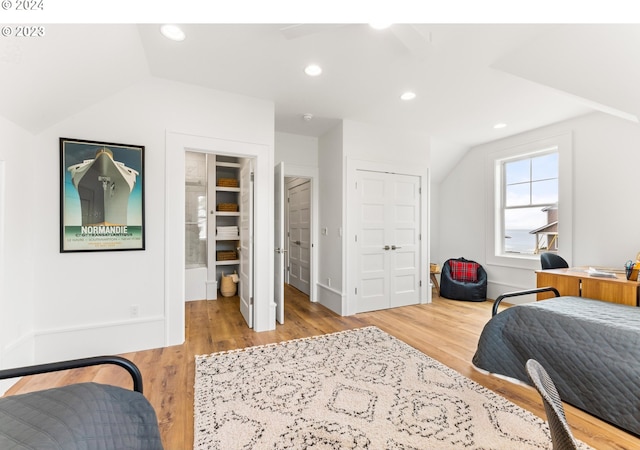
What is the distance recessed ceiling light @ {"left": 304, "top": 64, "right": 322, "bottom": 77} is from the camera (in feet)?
8.59

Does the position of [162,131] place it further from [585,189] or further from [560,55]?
[585,189]

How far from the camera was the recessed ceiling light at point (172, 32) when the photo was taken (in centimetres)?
207

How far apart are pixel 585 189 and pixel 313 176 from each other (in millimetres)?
3705

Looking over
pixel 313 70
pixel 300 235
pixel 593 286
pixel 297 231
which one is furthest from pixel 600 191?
pixel 297 231

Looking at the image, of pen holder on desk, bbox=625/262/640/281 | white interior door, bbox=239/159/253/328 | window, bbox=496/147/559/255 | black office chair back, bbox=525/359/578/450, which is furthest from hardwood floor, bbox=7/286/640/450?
black office chair back, bbox=525/359/578/450

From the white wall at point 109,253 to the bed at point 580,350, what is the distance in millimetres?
2989

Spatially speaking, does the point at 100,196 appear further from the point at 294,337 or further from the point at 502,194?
the point at 502,194

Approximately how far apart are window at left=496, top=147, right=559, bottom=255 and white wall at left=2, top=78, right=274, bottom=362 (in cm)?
449

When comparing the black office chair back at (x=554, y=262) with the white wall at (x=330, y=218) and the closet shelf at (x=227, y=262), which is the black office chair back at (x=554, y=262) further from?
the closet shelf at (x=227, y=262)

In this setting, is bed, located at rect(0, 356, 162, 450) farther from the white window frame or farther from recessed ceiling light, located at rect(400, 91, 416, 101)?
the white window frame

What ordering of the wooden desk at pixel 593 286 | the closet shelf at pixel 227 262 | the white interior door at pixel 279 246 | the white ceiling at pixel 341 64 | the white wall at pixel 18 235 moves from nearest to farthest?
the white ceiling at pixel 341 64 < the white wall at pixel 18 235 < the wooden desk at pixel 593 286 < the white interior door at pixel 279 246 < the closet shelf at pixel 227 262

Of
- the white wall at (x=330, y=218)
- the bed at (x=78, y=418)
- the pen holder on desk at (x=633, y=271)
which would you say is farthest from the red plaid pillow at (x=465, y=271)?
the bed at (x=78, y=418)

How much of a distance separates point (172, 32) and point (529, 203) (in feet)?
16.8

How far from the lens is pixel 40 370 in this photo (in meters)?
1.04
